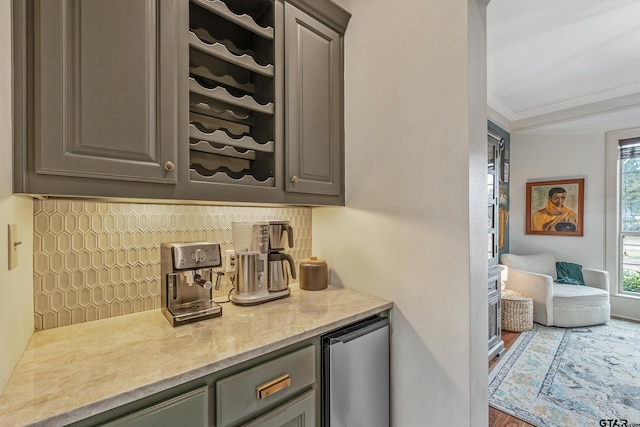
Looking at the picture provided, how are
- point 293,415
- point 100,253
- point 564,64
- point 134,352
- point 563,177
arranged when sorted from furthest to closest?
point 563,177
point 564,64
point 100,253
point 293,415
point 134,352

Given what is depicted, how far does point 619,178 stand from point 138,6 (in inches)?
210

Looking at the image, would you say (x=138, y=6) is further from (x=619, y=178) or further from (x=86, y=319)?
(x=619, y=178)

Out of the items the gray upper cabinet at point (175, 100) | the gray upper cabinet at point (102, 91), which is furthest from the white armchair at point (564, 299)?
the gray upper cabinet at point (102, 91)

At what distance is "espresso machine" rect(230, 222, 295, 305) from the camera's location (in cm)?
140

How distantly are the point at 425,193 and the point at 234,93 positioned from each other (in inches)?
40.9

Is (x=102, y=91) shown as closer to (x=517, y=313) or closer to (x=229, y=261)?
(x=229, y=261)

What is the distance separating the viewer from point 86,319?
1.16m

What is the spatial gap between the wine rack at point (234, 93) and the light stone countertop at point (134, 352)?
582 mm

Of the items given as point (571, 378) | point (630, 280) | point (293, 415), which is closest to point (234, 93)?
point (293, 415)

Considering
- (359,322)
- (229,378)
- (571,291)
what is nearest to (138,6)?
(229,378)

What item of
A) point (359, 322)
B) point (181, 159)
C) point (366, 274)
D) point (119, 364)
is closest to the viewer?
point (119, 364)

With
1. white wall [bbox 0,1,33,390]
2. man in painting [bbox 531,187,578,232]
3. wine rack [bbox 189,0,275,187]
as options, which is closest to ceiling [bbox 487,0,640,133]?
man in painting [bbox 531,187,578,232]

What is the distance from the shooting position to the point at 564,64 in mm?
2871

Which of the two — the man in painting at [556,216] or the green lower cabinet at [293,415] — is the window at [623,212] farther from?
the green lower cabinet at [293,415]
